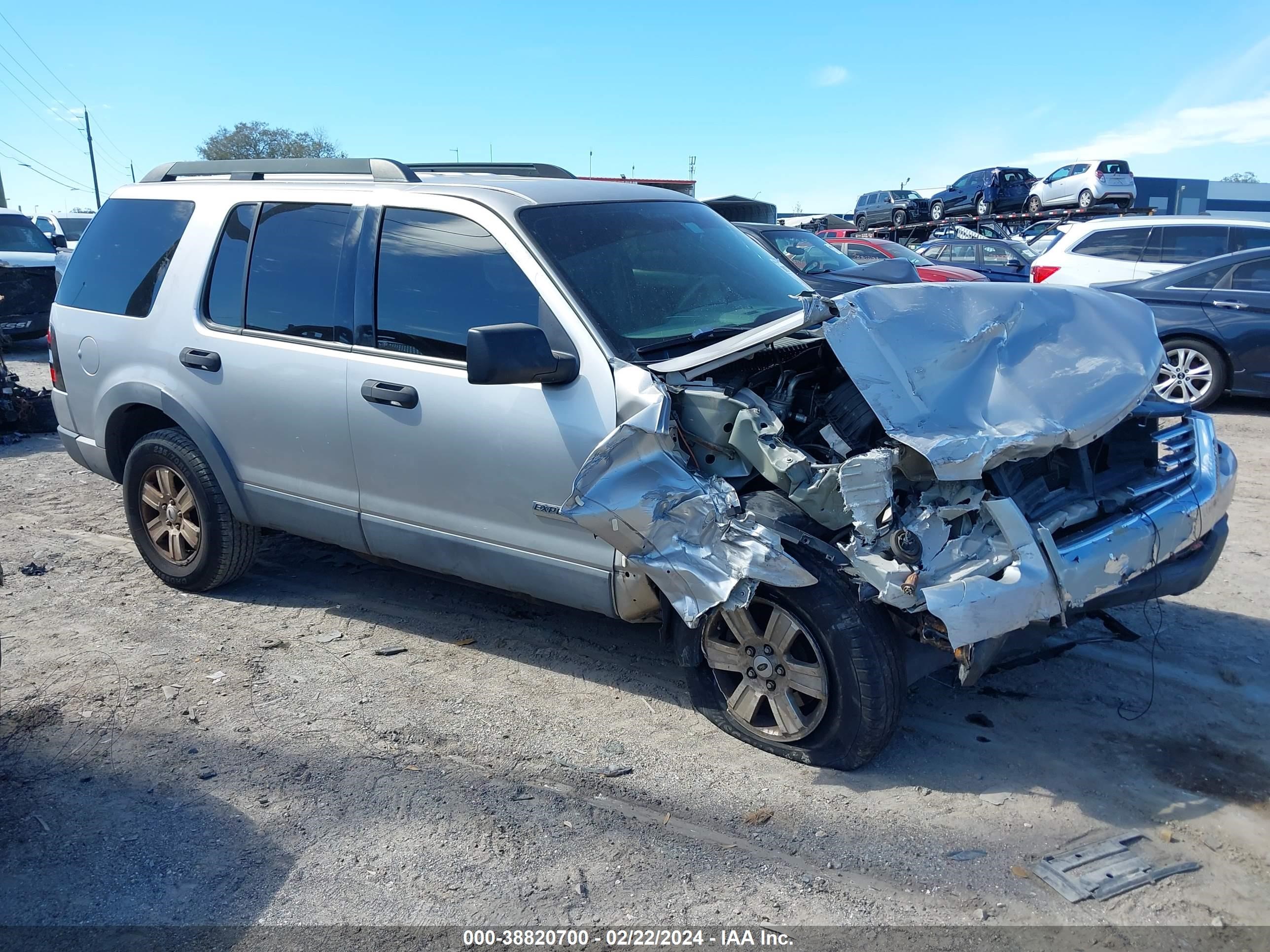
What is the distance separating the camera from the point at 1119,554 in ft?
10.1

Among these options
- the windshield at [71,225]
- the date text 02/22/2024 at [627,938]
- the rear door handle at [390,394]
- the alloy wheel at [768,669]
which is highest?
the windshield at [71,225]

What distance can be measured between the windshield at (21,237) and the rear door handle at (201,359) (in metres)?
12.0

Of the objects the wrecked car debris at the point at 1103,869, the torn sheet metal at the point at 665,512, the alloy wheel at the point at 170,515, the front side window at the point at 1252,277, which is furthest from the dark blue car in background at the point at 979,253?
the wrecked car debris at the point at 1103,869

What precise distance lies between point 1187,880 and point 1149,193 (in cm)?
4876

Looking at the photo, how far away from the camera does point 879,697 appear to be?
3111 millimetres

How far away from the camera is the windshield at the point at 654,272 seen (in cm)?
372

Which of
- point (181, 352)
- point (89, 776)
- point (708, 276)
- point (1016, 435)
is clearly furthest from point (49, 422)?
point (1016, 435)

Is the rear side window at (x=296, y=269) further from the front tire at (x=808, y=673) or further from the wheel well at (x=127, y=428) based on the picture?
the front tire at (x=808, y=673)

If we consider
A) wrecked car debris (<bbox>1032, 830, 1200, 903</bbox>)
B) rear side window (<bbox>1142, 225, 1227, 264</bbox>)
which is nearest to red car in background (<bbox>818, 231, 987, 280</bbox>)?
rear side window (<bbox>1142, 225, 1227, 264</bbox>)

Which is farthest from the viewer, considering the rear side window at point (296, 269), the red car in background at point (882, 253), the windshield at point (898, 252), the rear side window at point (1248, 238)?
the windshield at point (898, 252)

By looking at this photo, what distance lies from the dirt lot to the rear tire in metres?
0.13

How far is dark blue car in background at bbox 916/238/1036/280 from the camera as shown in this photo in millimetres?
17594

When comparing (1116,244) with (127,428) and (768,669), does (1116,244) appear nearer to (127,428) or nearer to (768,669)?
(768,669)

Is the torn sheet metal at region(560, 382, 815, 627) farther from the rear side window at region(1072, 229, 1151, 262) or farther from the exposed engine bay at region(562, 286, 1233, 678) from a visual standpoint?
the rear side window at region(1072, 229, 1151, 262)
